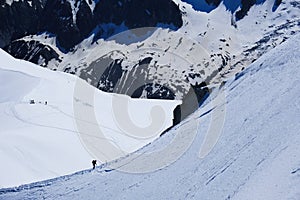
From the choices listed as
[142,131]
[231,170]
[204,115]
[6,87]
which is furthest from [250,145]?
[6,87]

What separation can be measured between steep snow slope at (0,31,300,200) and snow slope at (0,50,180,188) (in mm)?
9665

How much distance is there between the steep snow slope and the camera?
14398 millimetres

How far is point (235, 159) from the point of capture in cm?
1778

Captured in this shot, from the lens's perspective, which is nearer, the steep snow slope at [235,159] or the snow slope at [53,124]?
the steep snow slope at [235,159]

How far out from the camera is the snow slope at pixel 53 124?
121 feet

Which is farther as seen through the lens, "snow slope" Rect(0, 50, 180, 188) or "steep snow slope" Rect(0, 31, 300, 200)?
"snow slope" Rect(0, 50, 180, 188)

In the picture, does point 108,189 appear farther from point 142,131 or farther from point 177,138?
point 142,131

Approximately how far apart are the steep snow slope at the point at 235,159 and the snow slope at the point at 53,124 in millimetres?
9665

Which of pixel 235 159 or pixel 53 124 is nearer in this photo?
pixel 235 159

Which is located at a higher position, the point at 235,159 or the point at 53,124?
the point at 53,124

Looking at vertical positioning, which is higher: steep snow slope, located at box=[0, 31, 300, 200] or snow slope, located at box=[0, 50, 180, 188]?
snow slope, located at box=[0, 50, 180, 188]

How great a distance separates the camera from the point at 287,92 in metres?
21.0

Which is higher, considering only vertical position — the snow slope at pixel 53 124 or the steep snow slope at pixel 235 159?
the snow slope at pixel 53 124

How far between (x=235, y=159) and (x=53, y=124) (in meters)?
34.3
